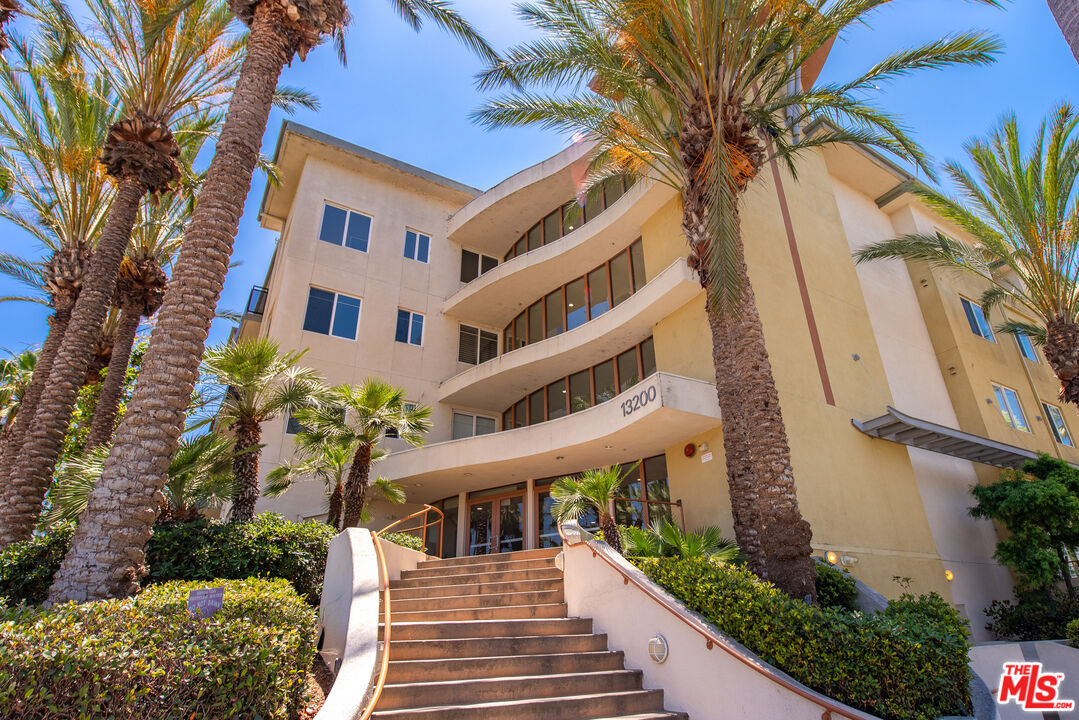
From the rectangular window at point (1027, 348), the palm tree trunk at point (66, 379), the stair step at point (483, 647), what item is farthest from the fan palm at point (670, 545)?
the rectangular window at point (1027, 348)

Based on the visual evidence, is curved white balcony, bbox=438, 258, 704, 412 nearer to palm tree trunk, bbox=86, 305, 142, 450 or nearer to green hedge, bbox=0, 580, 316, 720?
palm tree trunk, bbox=86, 305, 142, 450

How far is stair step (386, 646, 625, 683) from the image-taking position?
6.55 m

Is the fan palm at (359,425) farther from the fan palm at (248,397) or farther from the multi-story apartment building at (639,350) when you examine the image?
the multi-story apartment building at (639,350)

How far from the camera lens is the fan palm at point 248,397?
472 inches

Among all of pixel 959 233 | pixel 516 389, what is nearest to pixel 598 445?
pixel 516 389

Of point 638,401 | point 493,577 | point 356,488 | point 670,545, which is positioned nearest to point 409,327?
point 356,488

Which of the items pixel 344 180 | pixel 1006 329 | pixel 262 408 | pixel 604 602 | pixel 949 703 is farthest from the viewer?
pixel 344 180

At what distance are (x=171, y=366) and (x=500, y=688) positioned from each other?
18.7 ft

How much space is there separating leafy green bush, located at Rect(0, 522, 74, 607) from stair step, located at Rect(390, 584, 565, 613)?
4657 mm

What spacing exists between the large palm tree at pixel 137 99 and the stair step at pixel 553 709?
29.6ft

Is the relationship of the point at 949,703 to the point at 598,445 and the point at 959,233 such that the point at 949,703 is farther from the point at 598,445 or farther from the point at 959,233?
the point at 959,233

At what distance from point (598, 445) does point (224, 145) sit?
1022cm

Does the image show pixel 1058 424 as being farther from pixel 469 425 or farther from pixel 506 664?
pixel 506 664

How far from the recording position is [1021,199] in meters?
15.1
